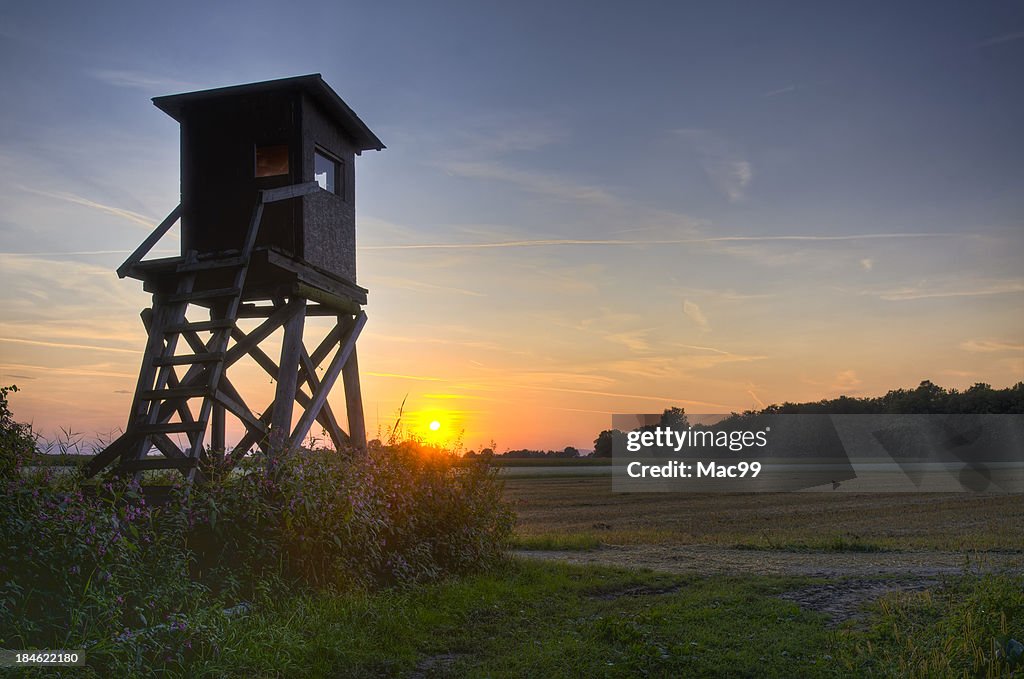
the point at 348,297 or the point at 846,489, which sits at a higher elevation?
the point at 348,297

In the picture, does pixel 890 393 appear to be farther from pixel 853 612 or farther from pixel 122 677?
pixel 122 677

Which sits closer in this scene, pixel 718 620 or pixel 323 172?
pixel 718 620

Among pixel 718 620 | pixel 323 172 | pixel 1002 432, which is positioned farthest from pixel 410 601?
pixel 1002 432

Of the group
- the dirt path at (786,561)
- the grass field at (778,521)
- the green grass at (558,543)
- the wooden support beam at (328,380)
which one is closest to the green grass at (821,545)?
the grass field at (778,521)

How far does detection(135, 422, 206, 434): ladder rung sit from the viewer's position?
11312 mm

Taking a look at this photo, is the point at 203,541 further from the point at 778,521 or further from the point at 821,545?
the point at 778,521

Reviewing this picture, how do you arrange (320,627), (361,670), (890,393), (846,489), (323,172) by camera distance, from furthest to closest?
(890,393), (846,489), (323,172), (320,627), (361,670)

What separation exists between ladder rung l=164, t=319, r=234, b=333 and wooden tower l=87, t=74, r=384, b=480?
3 cm

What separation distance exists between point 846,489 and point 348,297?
35839 mm

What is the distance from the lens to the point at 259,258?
1309cm

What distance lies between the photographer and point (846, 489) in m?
43.2

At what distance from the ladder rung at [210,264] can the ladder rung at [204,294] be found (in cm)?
46

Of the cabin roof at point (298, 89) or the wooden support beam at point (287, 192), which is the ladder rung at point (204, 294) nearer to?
the wooden support beam at point (287, 192)

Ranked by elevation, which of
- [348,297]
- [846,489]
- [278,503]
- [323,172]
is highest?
[323,172]
